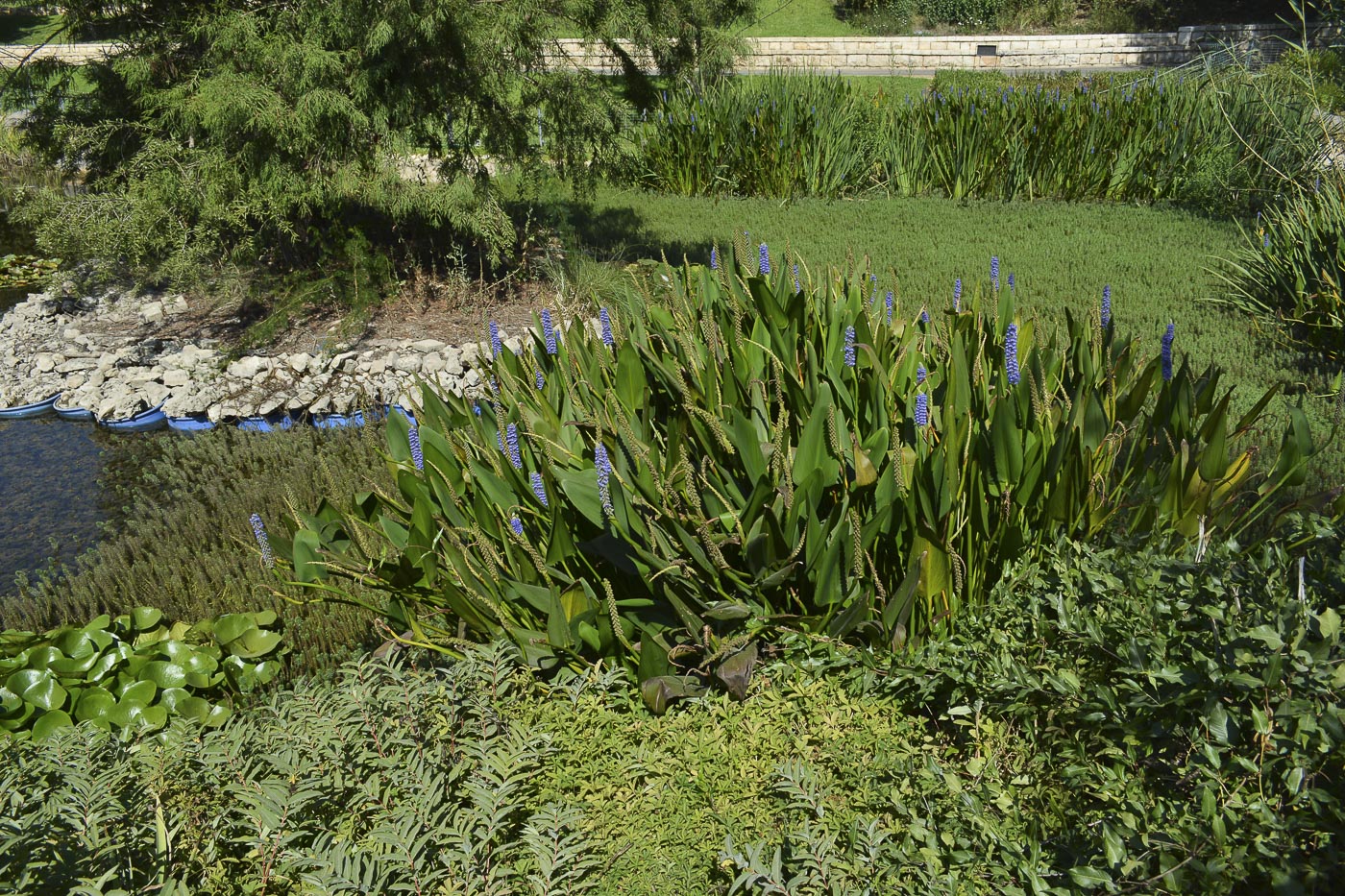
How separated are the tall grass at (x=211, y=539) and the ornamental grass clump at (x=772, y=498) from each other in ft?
2.27

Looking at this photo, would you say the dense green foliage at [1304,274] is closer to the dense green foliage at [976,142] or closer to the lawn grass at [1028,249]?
the lawn grass at [1028,249]

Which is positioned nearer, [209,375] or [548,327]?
[548,327]

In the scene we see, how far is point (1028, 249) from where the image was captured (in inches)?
290

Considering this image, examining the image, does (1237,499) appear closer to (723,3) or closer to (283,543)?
(283,543)

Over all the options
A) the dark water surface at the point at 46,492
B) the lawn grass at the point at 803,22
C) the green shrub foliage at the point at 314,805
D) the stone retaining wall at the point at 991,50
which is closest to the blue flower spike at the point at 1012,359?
the green shrub foliage at the point at 314,805

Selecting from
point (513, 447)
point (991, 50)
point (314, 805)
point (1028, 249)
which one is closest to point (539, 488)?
point (513, 447)

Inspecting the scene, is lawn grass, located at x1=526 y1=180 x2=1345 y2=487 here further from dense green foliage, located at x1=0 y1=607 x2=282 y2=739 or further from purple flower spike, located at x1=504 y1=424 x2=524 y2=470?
dense green foliage, located at x1=0 y1=607 x2=282 y2=739

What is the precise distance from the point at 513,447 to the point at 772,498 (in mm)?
870

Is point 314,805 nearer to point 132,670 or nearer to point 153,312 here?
point 132,670

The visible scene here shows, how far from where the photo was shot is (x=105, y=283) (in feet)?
26.5

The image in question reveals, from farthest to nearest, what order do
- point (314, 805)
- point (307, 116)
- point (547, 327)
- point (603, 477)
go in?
1. point (307, 116)
2. point (547, 327)
3. point (603, 477)
4. point (314, 805)

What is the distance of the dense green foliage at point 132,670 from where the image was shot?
3.26 m

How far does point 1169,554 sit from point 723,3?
18.8 feet

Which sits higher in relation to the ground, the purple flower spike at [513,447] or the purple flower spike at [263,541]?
the purple flower spike at [513,447]
